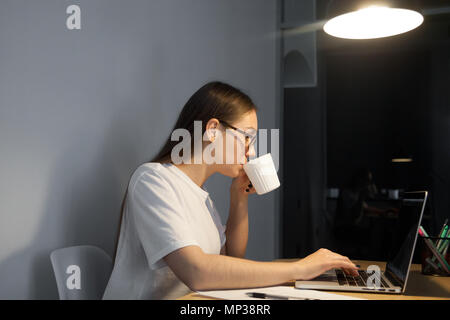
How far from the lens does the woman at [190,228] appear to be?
886 millimetres

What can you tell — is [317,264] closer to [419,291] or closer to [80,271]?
[419,291]

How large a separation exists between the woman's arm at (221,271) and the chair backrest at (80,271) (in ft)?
0.77

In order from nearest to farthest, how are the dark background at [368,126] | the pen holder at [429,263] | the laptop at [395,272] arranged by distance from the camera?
the laptop at [395,272] < the pen holder at [429,263] < the dark background at [368,126]

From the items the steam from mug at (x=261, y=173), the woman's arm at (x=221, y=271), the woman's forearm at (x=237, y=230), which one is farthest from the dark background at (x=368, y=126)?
the woman's arm at (x=221, y=271)

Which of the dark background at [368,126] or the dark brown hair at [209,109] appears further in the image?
the dark background at [368,126]

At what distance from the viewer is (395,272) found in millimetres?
1095

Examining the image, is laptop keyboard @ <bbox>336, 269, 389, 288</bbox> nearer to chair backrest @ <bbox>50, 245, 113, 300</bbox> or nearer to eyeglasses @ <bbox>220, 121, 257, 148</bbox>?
eyeglasses @ <bbox>220, 121, 257, 148</bbox>

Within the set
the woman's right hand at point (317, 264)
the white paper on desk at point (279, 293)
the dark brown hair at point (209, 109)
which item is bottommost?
the white paper on desk at point (279, 293)

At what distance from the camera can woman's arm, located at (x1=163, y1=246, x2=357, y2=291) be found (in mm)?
871

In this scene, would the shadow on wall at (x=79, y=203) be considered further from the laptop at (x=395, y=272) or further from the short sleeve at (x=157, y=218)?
the laptop at (x=395, y=272)

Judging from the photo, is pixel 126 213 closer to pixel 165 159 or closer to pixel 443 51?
pixel 165 159

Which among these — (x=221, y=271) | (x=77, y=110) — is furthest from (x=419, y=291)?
(x=77, y=110)

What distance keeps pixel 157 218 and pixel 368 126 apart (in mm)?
1945

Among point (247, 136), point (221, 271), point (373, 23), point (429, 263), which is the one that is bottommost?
point (429, 263)
